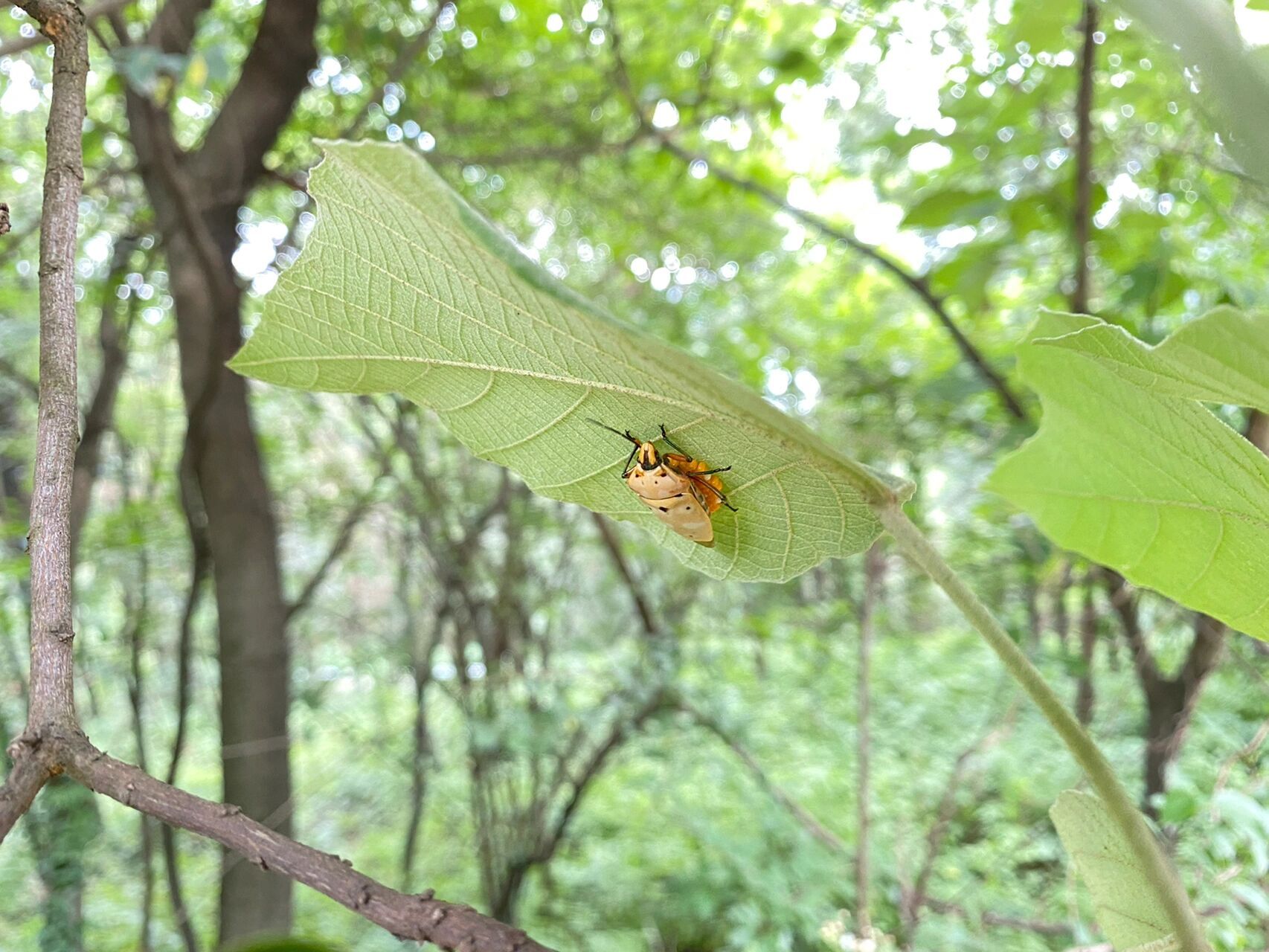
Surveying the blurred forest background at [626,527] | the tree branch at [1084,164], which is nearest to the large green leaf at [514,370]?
the blurred forest background at [626,527]

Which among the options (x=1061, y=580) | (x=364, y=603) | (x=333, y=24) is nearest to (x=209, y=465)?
(x=333, y=24)

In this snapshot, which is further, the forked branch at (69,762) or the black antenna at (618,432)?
the black antenna at (618,432)

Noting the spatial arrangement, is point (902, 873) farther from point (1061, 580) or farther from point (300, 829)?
point (300, 829)

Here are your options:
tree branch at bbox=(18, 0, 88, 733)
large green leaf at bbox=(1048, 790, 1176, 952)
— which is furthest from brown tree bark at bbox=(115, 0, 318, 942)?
large green leaf at bbox=(1048, 790, 1176, 952)

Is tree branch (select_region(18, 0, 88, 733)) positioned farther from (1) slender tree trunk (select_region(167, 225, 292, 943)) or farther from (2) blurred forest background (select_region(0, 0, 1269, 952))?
(1) slender tree trunk (select_region(167, 225, 292, 943))

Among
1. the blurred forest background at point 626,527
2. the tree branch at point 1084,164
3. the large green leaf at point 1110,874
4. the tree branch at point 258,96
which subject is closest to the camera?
the large green leaf at point 1110,874

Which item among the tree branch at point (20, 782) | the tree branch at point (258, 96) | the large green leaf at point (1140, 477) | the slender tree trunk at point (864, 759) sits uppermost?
the tree branch at point (258, 96)

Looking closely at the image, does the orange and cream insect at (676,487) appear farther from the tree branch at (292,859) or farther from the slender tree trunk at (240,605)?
the slender tree trunk at (240,605)
